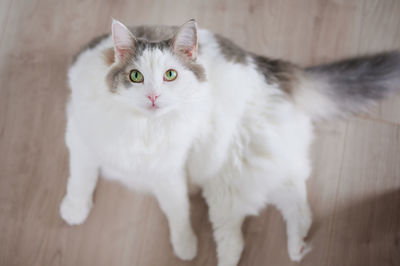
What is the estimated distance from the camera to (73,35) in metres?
1.77

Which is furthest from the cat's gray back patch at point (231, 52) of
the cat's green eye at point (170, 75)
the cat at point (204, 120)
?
the cat's green eye at point (170, 75)

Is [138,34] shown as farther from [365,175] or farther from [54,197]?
[365,175]

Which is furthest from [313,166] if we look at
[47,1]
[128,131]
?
[47,1]

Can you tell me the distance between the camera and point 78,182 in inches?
Result: 58.2

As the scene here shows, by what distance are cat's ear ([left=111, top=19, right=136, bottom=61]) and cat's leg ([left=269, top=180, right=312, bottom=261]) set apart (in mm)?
922

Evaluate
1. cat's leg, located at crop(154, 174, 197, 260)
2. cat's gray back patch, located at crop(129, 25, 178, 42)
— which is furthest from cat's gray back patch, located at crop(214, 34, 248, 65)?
cat's leg, located at crop(154, 174, 197, 260)

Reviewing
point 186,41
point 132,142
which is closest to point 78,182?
point 132,142

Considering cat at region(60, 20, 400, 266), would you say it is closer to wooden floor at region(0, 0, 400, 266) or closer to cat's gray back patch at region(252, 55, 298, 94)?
cat's gray back patch at region(252, 55, 298, 94)

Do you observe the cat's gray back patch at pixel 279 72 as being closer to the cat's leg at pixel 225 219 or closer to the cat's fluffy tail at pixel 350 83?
the cat's fluffy tail at pixel 350 83

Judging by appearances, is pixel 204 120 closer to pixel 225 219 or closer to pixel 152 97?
pixel 152 97

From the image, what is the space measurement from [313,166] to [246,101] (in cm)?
62

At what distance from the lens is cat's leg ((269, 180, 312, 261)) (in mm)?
1475

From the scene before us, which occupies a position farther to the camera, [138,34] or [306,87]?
[306,87]

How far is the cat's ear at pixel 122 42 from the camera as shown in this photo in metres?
1.02
